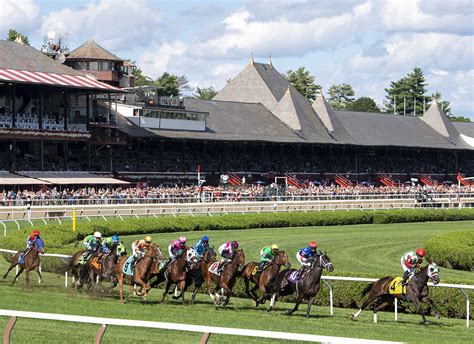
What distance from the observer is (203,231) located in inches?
1443

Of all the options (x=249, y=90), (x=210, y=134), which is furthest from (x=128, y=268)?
(x=249, y=90)

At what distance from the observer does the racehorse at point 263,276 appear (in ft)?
57.5

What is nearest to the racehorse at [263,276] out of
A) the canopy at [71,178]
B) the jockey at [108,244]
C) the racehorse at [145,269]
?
A: the racehorse at [145,269]

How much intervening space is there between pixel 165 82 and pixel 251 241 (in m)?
78.5

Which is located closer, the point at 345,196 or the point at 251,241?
the point at 251,241

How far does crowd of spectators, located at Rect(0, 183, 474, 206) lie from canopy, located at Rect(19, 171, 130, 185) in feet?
1.41

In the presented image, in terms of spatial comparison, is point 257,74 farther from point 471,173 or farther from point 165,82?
point 165,82

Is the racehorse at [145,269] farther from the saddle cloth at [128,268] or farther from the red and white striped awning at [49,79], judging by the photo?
the red and white striped awning at [49,79]

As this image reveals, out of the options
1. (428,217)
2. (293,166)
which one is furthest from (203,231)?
(293,166)

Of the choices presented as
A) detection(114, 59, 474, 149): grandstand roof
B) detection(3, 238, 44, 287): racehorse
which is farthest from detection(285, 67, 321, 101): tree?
detection(3, 238, 44, 287): racehorse

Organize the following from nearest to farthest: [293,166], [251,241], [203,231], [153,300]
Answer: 1. [153,300]
2. [251,241]
3. [203,231]
4. [293,166]

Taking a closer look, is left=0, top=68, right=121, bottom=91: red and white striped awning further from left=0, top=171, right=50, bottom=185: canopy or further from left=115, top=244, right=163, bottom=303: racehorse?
left=115, top=244, right=163, bottom=303: racehorse

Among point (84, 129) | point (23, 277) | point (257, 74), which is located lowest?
point (23, 277)

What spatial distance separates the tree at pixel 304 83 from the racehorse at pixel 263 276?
321 ft
